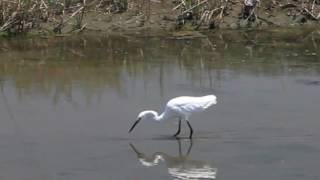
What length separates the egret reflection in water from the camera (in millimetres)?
7891

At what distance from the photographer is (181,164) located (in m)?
8.30

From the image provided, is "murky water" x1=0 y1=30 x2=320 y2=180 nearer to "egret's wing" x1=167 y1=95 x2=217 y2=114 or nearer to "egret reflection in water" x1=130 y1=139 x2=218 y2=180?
"egret reflection in water" x1=130 y1=139 x2=218 y2=180

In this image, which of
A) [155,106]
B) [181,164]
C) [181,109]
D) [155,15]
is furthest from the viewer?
[155,15]

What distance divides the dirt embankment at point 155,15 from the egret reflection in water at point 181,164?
6828mm

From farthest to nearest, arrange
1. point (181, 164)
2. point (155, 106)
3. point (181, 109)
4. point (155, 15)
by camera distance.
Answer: point (155, 15)
point (155, 106)
point (181, 109)
point (181, 164)

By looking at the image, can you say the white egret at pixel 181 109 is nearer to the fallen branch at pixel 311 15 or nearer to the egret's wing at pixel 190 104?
the egret's wing at pixel 190 104

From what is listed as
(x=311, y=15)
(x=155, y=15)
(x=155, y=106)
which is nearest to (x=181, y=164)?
(x=155, y=106)

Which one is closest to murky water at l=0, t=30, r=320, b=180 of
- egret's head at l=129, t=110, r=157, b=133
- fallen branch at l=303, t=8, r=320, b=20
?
egret's head at l=129, t=110, r=157, b=133

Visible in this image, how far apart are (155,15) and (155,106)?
6.01m

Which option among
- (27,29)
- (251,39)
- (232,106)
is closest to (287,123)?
(232,106)

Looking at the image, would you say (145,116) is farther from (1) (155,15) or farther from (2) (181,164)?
(1) (155,15)

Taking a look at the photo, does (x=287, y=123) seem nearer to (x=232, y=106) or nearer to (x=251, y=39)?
(x=232, y=106)

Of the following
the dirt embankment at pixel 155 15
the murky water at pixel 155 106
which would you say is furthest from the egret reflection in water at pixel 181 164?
the dirt embankment at pixel 155 15

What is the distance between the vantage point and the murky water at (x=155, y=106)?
8.17m
